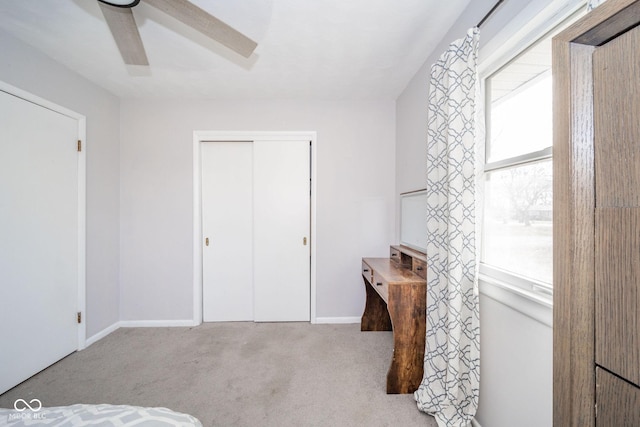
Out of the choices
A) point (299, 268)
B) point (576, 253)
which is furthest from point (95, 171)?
point (576, 253)

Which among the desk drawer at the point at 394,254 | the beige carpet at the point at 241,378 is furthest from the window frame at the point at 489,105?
the desk drawer at the point at 394,254

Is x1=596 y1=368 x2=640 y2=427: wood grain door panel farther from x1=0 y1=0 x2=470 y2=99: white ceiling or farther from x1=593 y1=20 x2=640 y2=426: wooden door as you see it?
x1=0 y1=0 x2=470 y2=99: white ceiling

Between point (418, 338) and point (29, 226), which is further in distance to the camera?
point (29, 226)

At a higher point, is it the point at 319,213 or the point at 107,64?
the point at 107,64

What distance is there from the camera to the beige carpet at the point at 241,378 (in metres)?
1.65

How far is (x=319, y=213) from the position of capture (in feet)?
9.48

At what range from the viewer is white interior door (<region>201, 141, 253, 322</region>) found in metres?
2.93

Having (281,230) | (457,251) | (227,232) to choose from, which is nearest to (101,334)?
(227,232)

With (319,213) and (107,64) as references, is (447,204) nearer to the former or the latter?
(319,213)

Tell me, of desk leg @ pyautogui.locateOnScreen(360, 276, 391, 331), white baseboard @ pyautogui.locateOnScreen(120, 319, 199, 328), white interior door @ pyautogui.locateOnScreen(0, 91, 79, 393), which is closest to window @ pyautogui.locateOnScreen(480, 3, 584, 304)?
desk leg @ pyautogui.locateOnScreen(360, 276, 391, 331)

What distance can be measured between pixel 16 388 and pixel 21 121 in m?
1.86

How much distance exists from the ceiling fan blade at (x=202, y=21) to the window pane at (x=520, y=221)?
58.9 inches

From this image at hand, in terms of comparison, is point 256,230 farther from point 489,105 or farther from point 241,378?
point 489,105

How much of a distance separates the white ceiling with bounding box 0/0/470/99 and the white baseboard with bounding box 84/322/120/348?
7.77 feet
